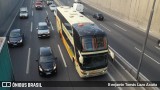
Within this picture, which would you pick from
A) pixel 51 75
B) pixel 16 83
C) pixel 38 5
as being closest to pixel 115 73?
pixel 51 75

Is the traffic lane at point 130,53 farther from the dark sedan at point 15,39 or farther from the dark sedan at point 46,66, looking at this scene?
the dark sedan at point 15,39

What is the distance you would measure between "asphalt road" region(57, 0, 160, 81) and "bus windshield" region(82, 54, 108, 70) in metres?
4.97

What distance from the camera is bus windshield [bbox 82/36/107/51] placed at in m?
16.0

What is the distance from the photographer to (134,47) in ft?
82.4

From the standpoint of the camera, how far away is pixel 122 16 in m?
42.6

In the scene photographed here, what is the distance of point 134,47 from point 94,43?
1093 cm

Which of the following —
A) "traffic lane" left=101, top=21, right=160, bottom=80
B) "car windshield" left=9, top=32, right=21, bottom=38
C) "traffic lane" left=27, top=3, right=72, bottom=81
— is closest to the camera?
"traffic lane" left=27, top=3, right=72, bottom=81

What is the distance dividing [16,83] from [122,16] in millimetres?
31997

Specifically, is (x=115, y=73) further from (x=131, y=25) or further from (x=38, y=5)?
(x=38, y=5)

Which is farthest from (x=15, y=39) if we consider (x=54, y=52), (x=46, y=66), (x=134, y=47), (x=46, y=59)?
(x=134, y=47)

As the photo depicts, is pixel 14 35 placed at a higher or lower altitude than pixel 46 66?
higher

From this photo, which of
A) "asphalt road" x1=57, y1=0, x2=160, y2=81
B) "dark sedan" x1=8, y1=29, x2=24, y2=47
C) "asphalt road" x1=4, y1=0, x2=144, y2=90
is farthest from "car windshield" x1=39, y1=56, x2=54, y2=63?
"asphalt road" x1=57, y1=0, x2=160, y2=81

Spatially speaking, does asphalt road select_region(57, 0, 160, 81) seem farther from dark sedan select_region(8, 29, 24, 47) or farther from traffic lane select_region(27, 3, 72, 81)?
dark sedan select_region(8, 29, 24, 47)

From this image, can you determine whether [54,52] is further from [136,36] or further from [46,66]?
[136,36]
